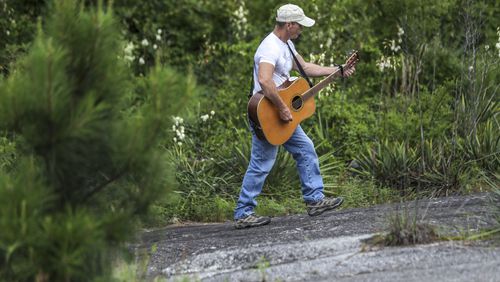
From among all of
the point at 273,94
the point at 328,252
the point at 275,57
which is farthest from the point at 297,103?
the point at 328,252

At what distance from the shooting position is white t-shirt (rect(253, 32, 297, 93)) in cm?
802

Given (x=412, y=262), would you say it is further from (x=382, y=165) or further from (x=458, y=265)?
(x=382, y=165)

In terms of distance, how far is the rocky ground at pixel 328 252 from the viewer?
6.19 meters

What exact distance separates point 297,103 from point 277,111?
325 millimetres

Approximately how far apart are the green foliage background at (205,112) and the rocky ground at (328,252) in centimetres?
72

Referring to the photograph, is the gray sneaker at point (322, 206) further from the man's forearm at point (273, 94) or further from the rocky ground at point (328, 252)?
the man's forearm at point (273, 94)

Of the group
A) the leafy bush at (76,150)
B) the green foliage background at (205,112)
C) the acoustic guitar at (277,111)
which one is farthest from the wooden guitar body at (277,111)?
the leafy bush at (76,150)

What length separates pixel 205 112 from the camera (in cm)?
1223

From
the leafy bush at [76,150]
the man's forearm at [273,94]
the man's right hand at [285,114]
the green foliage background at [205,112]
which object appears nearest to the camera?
the leafy bush at [76,150]

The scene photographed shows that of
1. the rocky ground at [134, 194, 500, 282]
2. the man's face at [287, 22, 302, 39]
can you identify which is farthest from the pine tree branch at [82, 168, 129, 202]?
the man's face at [287, 22, 302, 39]

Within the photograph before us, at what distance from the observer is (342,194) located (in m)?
10.2

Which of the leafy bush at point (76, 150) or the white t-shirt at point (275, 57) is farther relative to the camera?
the white t-shirt at point (275, 57)

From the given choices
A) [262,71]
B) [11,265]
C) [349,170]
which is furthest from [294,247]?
[349,170]

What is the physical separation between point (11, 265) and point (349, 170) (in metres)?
6.16
